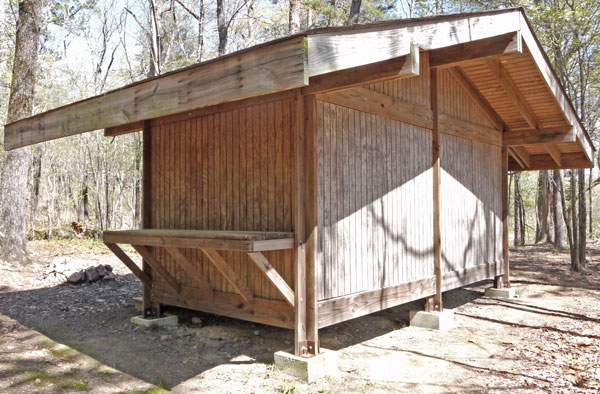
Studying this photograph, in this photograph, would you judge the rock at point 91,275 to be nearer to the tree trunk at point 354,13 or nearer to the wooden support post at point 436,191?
the wooden support post at point 436,191

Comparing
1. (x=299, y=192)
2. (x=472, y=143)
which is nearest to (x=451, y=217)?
(x=472, y=143)

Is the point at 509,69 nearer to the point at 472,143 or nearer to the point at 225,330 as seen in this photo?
the point at 472,143

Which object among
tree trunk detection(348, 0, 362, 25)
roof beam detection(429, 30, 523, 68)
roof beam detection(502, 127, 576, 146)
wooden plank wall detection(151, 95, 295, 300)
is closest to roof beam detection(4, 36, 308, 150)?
wooden plank wall detection(151, 95, 295, 300)

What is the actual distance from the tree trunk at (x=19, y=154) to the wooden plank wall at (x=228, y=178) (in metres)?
5.15

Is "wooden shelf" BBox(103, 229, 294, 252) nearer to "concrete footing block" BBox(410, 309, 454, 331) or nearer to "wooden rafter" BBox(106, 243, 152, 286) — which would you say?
"wooden rafter" BBox(106, 243, 152, 286)

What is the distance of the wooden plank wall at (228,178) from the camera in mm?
4711

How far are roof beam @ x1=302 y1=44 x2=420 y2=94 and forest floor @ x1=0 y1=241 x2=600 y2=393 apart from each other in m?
2.63

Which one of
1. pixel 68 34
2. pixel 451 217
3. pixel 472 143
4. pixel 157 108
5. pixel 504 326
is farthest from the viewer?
pixel 68 34

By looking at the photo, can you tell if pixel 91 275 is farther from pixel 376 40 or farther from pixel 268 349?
pixel 376 40

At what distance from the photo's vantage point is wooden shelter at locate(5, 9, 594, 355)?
370 cm

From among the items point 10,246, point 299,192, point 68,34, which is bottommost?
point 10,246

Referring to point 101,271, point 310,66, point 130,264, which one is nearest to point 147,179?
point 130,264

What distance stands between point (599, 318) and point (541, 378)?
317cm

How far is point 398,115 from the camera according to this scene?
5.78 m
